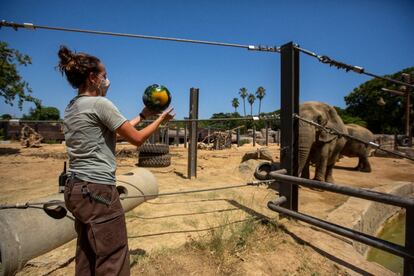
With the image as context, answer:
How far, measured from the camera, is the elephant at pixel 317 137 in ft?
21.5

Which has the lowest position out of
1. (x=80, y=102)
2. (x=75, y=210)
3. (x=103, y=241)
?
(x=103, y=241)

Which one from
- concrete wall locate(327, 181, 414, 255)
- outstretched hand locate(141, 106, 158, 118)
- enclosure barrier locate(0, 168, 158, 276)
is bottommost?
concrete wall locate(327, 181, 414, 255)

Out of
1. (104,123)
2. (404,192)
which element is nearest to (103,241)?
(104,123)

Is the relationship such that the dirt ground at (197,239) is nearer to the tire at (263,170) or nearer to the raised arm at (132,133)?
the tire at (263,170)

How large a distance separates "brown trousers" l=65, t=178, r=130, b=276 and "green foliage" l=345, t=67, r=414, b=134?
43.5 meters

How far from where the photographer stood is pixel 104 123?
1.87 m

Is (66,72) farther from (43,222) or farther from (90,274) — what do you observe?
(43,222)

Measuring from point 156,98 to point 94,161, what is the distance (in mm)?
793

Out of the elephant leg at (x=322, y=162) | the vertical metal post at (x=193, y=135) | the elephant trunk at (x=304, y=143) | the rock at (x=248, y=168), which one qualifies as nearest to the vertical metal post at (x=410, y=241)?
the elephant trunk at (x=304, y=143)

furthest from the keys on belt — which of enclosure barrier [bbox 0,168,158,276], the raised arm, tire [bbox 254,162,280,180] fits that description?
tire [bbox 254,162,280,180]

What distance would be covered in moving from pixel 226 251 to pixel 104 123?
5.78 ft

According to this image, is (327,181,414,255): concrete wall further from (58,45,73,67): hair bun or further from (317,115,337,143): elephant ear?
(58,45,73,67): hair bun

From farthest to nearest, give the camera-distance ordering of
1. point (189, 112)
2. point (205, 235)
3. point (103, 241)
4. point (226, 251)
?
point (189, 112) < point (205, 235) < point (226, 251) < point (103, 241)

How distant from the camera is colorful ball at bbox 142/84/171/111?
2.42 metres
